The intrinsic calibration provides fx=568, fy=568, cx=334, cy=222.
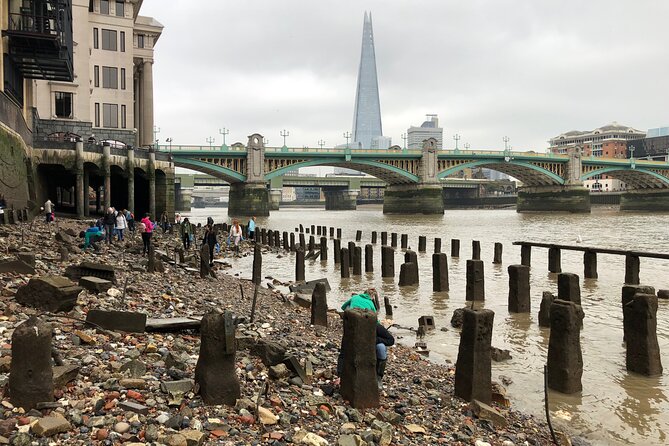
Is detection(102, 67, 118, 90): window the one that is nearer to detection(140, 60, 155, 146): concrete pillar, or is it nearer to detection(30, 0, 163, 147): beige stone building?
detection(30, 0, 163, 147): beige stone building

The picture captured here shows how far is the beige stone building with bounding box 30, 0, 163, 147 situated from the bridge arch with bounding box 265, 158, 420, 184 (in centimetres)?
2085

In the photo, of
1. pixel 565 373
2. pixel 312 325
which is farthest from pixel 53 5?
pixel 565 373

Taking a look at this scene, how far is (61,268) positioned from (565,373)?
11.3m

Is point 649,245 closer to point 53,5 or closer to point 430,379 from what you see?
point 430,379

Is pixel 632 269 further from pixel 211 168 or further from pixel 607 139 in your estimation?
pixel 607 139

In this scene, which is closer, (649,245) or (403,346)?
(403,346)

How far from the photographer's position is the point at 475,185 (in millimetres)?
141250

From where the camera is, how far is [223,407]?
5980 millimetres

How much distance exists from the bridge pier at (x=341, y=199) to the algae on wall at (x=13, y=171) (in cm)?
11079

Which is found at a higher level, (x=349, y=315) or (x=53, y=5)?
(x=53, y=5)

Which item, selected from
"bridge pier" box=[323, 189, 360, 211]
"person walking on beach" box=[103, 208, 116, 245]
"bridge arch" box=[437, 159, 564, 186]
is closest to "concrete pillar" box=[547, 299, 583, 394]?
"person walking on beach" box=[103, 208, 116, 245]

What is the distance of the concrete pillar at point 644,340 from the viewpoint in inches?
368

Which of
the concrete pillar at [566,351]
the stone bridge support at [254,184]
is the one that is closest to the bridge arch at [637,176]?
the stone bridge support at [254,184]

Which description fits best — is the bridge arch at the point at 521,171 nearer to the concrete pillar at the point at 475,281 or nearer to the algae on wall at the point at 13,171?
the algae on wall at the point at 13,171
